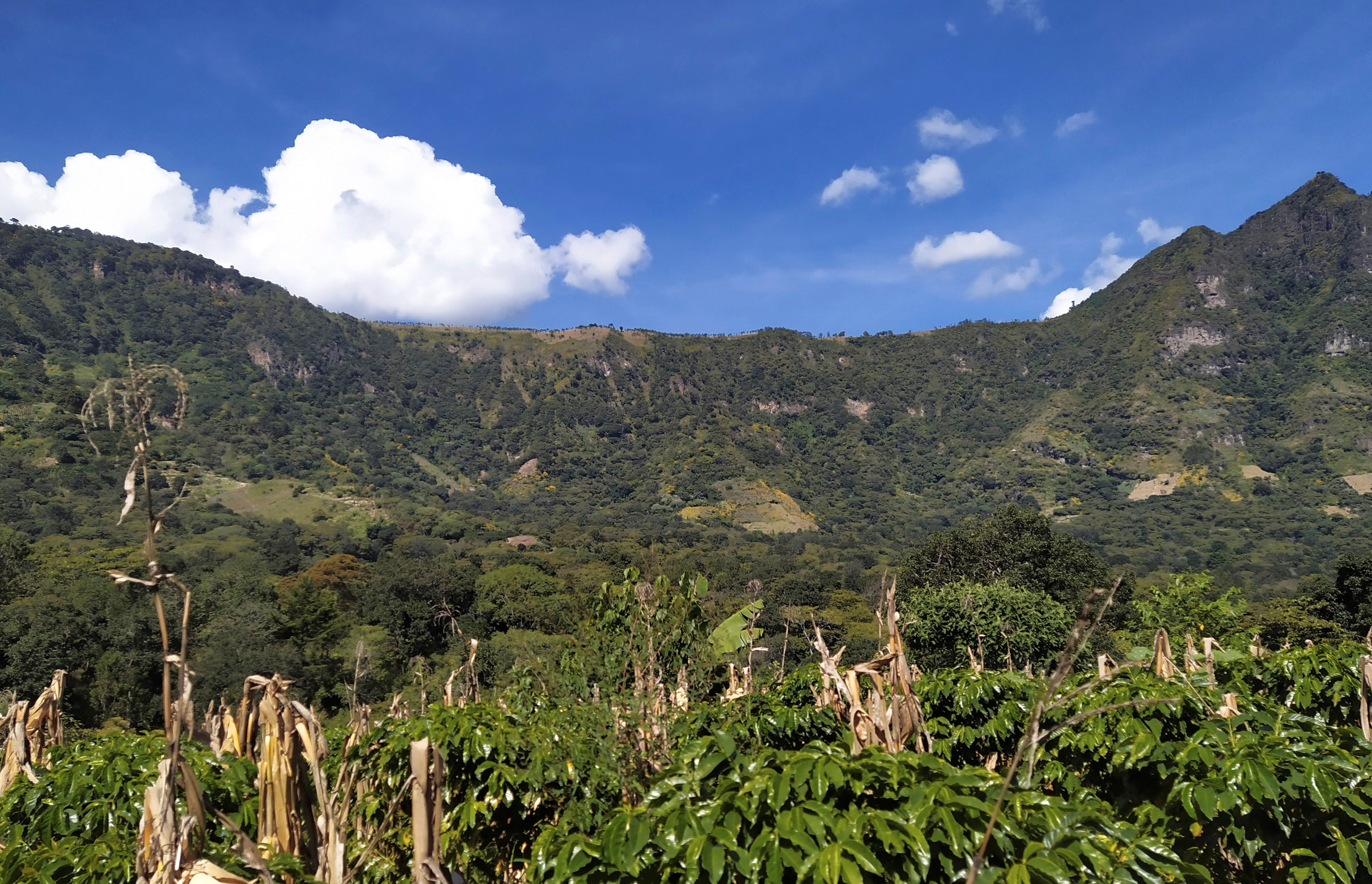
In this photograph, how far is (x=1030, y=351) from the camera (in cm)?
17612

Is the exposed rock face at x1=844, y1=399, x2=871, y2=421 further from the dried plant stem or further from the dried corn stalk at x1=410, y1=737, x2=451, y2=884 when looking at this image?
the dried plant stem

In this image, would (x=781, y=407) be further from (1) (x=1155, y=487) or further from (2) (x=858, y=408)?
(1) (x=1155, y=487)

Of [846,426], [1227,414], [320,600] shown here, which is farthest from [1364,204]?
[320,600]

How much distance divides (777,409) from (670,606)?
16161 centimetres

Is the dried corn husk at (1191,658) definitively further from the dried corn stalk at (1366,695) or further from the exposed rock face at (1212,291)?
the exposed rock face at (1212,291)

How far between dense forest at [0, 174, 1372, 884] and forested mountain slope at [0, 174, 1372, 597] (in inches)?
38.0

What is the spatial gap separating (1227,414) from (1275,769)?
507 feet

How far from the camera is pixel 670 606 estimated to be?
709 centimetres

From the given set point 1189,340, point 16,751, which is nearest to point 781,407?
point 1189,340

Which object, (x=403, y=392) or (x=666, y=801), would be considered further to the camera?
(x=403, y=392)

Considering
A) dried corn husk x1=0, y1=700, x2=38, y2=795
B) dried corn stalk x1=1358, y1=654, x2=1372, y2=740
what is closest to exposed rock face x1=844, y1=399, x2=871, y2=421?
dried corn stalk x1=1358, y1=654, x2=1372, y2=740

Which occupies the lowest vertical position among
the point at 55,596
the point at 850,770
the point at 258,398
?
the point at 55,596

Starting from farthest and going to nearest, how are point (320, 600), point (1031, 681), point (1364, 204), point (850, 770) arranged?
1. point (1364, 204)
2. point (320, 600)
3. point (1031, 681)
4. point (850, 770)

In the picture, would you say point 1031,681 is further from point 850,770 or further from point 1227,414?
point 1227,414
